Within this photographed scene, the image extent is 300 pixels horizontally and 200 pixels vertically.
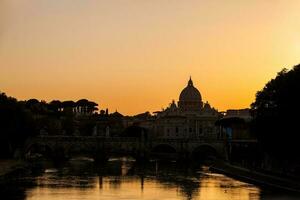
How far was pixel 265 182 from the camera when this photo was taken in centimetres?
6188

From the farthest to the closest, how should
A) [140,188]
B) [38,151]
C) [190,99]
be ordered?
[190,99] → [38,151] → [140,188]

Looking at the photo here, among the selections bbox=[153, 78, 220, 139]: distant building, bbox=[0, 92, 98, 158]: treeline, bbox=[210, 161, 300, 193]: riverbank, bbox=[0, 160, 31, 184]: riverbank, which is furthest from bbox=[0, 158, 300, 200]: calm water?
bbox=[153, 78, 220, 139]: distant building

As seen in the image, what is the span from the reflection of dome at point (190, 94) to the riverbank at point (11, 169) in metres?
99.6

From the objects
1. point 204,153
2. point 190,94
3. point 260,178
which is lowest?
point 260,178

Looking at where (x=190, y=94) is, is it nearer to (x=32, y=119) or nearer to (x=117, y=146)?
(x=117, y=146)

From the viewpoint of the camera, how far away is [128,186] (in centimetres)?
6319

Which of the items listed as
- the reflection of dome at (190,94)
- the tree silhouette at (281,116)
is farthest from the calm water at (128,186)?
the reflection of dome at (190,94)

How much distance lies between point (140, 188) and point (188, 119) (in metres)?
109

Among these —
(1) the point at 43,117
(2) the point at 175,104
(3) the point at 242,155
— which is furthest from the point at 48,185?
(2) the point at 175,104

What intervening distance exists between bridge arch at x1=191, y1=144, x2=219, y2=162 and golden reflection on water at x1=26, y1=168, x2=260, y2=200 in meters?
37.4

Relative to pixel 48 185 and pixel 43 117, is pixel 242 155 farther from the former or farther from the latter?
pixel 43 117

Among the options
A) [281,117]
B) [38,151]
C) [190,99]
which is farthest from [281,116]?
[190,99]

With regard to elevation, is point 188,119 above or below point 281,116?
above

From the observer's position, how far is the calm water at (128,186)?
54.5 metres
